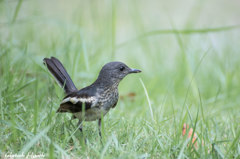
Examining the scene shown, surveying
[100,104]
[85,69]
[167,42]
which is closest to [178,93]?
[85,69]

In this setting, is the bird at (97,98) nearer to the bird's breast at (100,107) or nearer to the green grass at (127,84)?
the bird's breast at (100,107)

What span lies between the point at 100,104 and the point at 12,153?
106 centimetres

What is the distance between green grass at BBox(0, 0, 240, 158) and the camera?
10.1ft

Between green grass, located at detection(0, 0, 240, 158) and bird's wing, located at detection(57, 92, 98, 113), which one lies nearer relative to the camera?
green grass, located at detection(0, 0, 240, 158)

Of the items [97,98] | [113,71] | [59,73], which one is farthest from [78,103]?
[59,73]

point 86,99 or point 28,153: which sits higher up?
point 86,99

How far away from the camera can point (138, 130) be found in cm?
364

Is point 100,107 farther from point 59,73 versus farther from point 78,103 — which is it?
point 59,73

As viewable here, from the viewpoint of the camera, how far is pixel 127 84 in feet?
21.5

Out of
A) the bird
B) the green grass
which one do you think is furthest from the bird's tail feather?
the bird

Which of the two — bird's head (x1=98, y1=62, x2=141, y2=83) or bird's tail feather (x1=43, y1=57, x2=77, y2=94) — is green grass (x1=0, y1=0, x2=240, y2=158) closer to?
bird's tail feather (x1=43, y1=57, x2=77, y2=94)

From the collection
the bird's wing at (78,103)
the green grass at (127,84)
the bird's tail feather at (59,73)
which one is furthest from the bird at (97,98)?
the bird's tail feather at (59,73)

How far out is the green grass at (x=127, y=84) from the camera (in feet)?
10.1

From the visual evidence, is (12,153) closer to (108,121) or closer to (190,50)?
(108,121)
